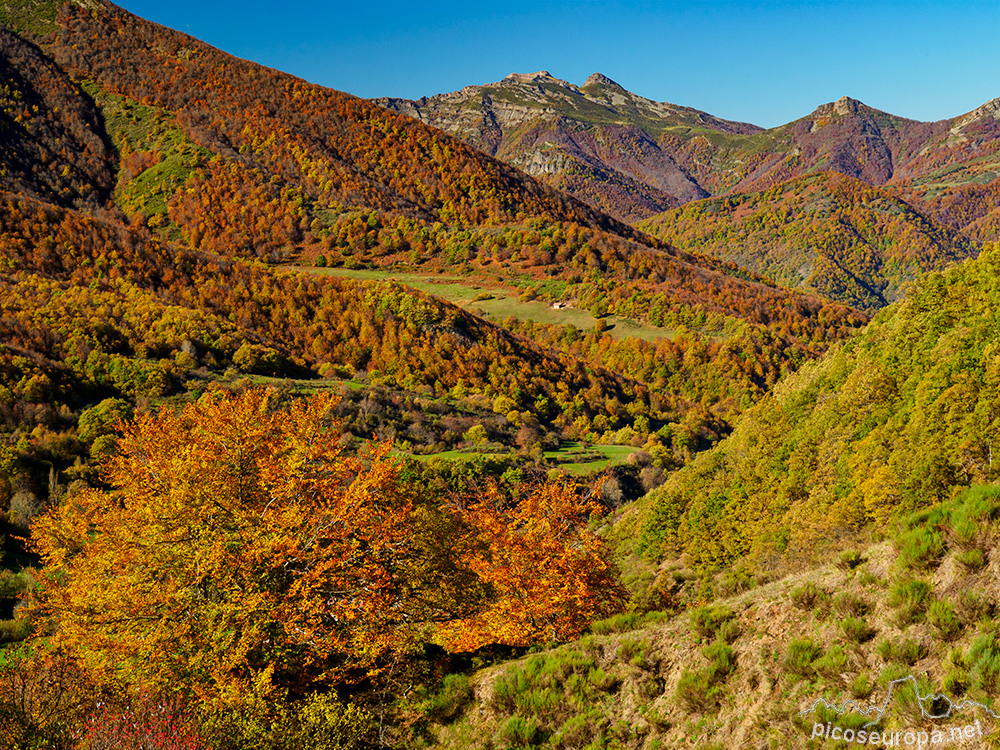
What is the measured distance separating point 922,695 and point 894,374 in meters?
20.6

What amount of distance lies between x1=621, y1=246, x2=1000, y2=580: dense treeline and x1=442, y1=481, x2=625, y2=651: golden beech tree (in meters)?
6.47

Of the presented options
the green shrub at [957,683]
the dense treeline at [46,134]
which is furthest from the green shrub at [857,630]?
the dense treeline at [46,134]

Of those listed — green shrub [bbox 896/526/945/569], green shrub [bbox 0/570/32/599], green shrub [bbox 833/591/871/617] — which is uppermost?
green shrub [bbox 896/526/945/569]

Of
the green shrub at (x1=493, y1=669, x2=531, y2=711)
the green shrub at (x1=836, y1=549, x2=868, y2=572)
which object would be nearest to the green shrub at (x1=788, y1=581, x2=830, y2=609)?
the green shrub at (x1=836, y1=549, x2=868, y2=572)

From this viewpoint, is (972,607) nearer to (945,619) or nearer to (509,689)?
(945,619)

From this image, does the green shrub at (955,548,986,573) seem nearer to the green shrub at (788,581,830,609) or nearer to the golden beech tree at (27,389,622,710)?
the green shrub at (788,581,830,609)

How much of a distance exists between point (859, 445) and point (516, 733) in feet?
57.3

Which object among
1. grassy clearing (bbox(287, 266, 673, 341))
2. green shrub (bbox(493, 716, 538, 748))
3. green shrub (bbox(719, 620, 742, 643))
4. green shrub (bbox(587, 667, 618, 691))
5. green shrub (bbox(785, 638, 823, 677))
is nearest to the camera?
green shrub (bbox(785, 638, 823, 677))

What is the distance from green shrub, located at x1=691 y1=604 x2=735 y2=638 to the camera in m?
11.4

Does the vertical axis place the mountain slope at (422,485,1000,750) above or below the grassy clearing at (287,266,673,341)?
below

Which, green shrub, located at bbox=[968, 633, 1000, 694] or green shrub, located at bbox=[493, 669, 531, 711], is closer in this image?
green shrub, located at bbox=[968, 633, 1000, 694]

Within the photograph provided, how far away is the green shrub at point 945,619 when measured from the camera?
8.38 m

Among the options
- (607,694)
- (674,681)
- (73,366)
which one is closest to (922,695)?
(674,681)

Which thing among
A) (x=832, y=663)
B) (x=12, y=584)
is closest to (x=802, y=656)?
(x=832, y=663)
